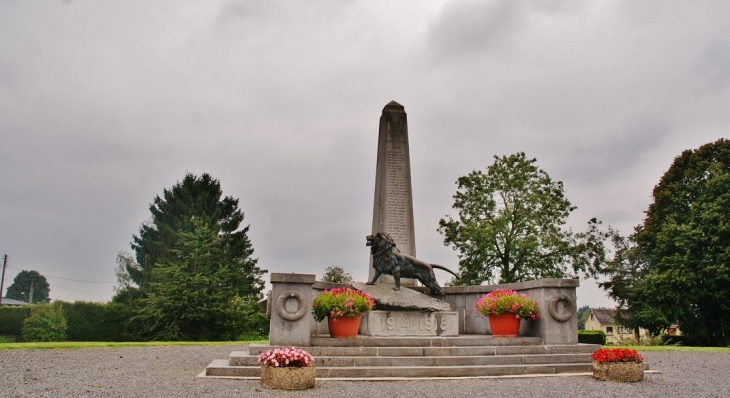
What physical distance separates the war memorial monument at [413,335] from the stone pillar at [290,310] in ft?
0.06

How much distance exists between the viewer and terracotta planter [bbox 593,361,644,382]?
9.33 m

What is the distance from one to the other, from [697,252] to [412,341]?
20688 millimetres

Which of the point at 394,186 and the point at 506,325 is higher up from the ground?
the point at 394,186

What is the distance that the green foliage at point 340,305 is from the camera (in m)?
10.7

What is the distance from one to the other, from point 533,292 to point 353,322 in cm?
394

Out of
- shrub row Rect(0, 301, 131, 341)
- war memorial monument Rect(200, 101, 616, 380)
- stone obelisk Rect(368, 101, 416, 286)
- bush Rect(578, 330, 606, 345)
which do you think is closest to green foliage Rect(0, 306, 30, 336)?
shrub row Rect(0, 301, 131, 341)

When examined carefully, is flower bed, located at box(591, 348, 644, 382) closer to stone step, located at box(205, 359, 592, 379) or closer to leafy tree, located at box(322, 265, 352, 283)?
stone step, located at box(205, 359, 592, 379)

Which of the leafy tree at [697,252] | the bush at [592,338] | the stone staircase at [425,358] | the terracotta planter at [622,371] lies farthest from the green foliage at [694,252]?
the terracotta planter at [622,371]

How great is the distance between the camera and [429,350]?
10.3 meters

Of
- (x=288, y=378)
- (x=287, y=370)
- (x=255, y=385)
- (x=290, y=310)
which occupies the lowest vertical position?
(x=255, y=385)

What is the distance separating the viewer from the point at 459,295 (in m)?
14.3

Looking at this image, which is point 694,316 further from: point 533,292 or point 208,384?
point 208,384

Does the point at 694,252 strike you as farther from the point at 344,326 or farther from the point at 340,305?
the point at 340,305

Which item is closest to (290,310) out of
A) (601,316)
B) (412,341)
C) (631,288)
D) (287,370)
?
(287,370)
